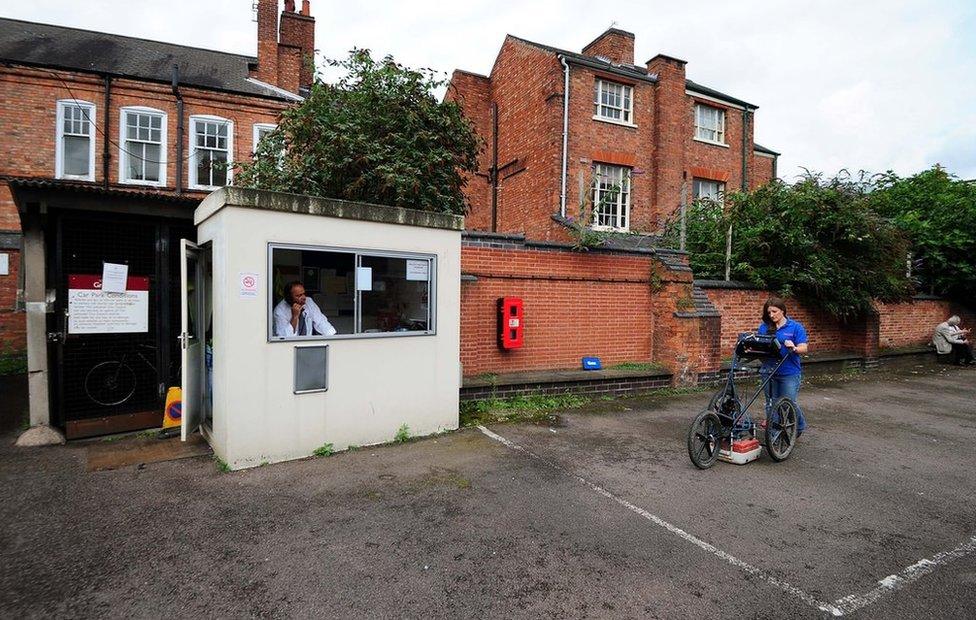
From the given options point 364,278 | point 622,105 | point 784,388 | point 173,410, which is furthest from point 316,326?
point 622,105

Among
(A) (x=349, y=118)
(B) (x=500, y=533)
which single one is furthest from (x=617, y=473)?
(A) (x=349, y=118)

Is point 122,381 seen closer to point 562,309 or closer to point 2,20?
point 562,309

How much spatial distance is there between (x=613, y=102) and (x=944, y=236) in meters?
11.3

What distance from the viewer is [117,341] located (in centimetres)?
642

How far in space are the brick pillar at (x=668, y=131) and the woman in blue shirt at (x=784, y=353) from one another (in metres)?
12.1

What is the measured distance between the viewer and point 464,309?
792 centimetres

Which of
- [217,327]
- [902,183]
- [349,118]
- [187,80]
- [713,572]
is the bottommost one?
[713,572]

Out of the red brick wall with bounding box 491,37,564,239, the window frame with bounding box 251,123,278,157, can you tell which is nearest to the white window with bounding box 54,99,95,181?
the window frame with bounding box 251,123,278,157

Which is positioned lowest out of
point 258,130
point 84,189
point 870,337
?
point 870,337

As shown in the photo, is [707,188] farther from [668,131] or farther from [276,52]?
[276,52]

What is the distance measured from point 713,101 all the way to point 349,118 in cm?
1605

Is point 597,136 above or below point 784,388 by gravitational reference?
above

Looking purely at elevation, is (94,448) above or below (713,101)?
below

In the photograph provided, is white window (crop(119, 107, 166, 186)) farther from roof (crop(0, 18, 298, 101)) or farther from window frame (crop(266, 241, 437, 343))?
window frame (crop(266, 241, 437, 343))
